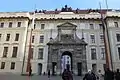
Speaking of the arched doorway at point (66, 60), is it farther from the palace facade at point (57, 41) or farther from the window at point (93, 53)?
the window at point (93, 53)

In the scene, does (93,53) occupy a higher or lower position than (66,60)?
higher

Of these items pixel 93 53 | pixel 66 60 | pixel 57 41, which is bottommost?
pixel 66 60

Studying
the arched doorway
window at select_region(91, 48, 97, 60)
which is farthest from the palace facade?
the arched doorway

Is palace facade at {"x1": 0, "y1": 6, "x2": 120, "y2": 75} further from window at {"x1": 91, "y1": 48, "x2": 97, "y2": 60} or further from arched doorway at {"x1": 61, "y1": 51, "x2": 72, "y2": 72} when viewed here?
arched doorway at {"x1": 61, "y1": 51, "x2": 72, "y2": 72}

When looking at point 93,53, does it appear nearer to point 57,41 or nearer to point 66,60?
point 57,41

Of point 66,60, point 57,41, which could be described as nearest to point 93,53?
point 57,41

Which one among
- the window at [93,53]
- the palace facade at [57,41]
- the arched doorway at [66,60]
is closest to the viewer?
the palace facade at [57,41]

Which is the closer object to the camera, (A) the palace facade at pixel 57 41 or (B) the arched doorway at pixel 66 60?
(A) the palace facade at pixel 57 41

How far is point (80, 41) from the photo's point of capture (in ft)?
135

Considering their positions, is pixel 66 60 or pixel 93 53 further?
pixel 66 60

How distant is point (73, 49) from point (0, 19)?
18241mm

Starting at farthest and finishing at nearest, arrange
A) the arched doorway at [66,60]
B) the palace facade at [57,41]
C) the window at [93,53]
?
the arched doorway at [66,60] < the window at [93,53] < the palace facade at [57,41]

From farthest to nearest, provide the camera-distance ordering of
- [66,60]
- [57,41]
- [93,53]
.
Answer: [66,60] → [57,41] → [93,53]

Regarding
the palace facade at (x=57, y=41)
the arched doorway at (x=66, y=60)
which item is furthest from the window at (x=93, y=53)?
the arched doorway at (x=66, y=60)
